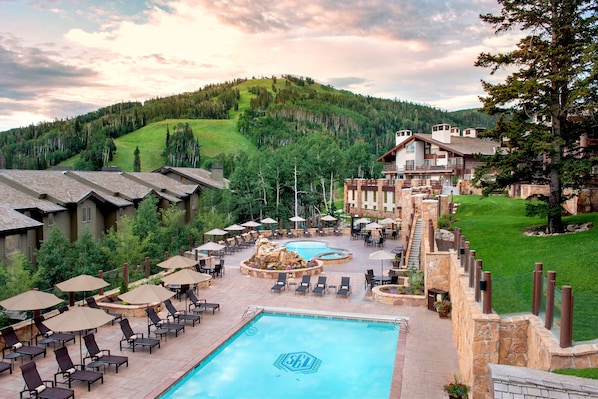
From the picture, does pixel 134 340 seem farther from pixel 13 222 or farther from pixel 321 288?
pixel 13 222

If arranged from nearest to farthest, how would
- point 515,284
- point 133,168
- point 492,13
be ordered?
point 515,284
point 492,13
point 133,168

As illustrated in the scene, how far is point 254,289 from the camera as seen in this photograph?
20.8m

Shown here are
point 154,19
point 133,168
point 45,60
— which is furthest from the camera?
point 133,168

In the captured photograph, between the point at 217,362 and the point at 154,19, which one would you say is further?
the point at 154,19

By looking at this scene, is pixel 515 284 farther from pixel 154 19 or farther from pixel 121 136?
pixel 121 136

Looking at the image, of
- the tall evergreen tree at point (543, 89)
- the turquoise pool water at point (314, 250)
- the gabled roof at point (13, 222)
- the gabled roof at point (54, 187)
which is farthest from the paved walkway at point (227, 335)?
the gabled roof at point (54, 187)

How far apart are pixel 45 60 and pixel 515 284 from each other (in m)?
44.1

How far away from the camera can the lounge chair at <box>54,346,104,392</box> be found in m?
10.5

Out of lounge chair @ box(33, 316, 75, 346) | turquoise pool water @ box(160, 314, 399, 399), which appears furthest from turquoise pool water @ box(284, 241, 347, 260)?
lounge chair @ box(33, 316, 75, 346)

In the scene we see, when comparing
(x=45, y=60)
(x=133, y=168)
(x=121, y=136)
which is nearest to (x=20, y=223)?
(x=45, y=60)

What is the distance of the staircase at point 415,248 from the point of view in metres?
22.5

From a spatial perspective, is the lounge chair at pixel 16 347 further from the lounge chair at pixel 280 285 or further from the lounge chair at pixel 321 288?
the lounge chair at pixel 321 288

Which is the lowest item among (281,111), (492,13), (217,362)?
(217,362)

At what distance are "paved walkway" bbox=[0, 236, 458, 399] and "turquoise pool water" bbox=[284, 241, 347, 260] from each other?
7.15m
